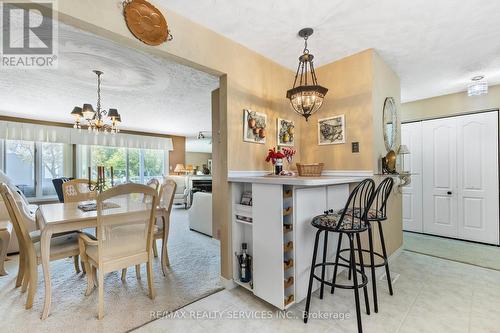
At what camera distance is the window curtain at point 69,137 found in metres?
5.29

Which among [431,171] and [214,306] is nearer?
[214,306]

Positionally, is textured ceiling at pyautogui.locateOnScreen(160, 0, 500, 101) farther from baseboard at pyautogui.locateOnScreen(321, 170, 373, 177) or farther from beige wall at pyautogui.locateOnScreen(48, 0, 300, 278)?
baseboard at pyautogui.locateOnScreen(321, 170, 373, 177)

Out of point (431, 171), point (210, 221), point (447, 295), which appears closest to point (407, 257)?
point (447, 295)

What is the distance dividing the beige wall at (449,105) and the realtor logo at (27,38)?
5167 mm

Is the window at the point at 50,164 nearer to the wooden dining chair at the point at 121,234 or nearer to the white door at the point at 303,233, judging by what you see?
the wooden dining chair at the point at 121,234

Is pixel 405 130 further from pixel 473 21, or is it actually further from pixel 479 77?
pixel 473 21

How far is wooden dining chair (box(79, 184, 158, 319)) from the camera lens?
186 cm

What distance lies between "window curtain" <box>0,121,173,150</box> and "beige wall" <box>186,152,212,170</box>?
437 cm

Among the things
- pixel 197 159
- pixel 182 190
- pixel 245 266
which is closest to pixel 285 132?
pixel 245 266

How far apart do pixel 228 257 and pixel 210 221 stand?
5.90ft

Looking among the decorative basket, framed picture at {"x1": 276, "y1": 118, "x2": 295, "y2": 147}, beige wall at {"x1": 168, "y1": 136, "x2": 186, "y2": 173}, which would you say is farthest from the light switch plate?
beige wall at {"x1": 168, "y1": 136, "x2": 186, "y2": 173}

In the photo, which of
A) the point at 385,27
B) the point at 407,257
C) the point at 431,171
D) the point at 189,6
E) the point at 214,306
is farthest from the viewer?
the point at 431,171

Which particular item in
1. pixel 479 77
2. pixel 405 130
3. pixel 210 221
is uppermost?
pixel 479 77

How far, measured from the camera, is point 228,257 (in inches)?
93.2
